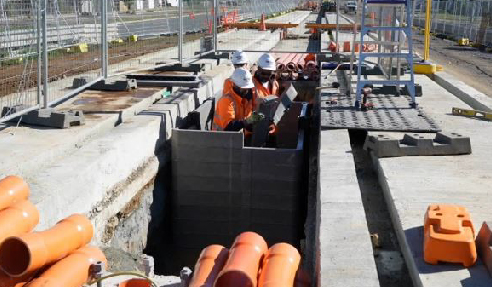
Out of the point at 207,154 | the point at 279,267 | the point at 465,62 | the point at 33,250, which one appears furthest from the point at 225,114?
the point at 465,62

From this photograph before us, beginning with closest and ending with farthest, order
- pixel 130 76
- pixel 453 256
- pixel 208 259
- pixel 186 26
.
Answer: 1. pixel 453 256
2. pixel 208 259
3. pixel 130 76
4. pixel 186 26

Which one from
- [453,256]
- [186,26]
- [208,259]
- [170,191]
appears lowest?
[170,191]

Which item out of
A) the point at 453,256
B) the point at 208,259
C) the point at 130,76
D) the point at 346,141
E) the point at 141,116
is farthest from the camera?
the point at 130,76

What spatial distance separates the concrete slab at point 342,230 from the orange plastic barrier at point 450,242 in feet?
1.27

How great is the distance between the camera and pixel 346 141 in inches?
289

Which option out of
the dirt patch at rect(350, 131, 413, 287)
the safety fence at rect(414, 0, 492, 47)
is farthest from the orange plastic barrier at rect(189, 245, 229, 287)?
the safety fence at rect(414, 0, 492, 47)

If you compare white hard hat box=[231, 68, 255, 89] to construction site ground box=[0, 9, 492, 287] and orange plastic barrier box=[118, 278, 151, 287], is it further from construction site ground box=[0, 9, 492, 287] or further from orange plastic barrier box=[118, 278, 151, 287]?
orange plastic barrier box=[118, 278, 151, 287]

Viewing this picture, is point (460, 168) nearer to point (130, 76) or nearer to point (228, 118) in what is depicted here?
→ point (228, 118)

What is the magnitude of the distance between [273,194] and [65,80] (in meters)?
3.87

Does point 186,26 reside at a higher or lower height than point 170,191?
higher

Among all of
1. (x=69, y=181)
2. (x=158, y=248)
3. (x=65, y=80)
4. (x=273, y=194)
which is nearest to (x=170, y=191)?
(x=158, y=248)

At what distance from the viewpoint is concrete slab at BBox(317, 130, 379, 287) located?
162 inches

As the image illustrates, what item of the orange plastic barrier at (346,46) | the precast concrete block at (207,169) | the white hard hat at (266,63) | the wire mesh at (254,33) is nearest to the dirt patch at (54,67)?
the precast concrete block at (207,169)

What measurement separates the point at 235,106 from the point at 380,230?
4.46 meters
